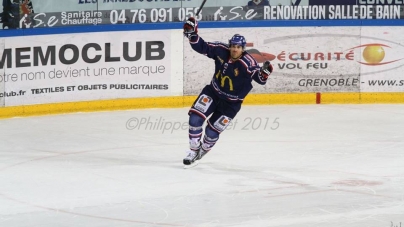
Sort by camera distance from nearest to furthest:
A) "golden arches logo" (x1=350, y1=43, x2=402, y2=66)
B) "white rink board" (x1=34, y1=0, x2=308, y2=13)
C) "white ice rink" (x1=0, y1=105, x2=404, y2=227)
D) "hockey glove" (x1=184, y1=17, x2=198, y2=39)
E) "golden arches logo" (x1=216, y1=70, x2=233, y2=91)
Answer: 1. "white ice rink" (x1=0, y1=105, x2=404, y2=227)
2. "hockey glove" (x1=184, y1=17, x2=198, y2=39)
3. "golden arches logo" (x1=216, y1=70, x2=233, y2=91)
4. "white rink board" (x1=34, y1=0, x2=308, y2=13)
5. "golden arches logo" (x1=350, y1=43, x2=402, y2=66)

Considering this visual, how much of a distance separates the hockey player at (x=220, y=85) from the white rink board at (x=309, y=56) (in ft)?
11.9

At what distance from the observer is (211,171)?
8.45 meters

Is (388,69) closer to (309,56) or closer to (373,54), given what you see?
(373,54)

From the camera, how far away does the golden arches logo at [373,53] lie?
41.2ft

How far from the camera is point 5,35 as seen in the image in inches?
442

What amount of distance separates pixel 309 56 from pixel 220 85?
4.07 meters

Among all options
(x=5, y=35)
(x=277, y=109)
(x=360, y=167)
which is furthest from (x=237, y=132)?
(x=5, y=35)

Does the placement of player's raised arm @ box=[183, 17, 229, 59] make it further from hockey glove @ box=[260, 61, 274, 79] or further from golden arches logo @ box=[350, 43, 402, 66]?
golden arches logo @ box=[350, 43, 402, 66]

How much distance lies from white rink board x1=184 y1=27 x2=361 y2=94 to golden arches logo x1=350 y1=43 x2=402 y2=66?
0.10 meters

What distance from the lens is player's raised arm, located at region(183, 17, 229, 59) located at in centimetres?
841

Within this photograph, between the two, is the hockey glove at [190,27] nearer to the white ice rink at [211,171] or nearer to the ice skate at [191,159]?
the ice skate at [191,159]

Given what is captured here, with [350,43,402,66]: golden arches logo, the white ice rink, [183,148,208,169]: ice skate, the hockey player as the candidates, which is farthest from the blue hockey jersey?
[350,43,402,66]: golden arches logo

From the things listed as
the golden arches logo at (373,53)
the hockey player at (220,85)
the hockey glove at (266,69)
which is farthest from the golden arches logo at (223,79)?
the golden arches logo at (373,53)

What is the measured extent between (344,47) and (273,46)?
0.96 metres
